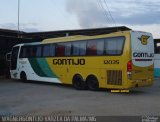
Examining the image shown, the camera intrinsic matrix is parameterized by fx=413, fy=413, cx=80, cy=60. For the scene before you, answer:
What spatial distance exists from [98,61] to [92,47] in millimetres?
904

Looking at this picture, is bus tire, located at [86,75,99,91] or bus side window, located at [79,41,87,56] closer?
bus tire, located at [86,75,99,91]

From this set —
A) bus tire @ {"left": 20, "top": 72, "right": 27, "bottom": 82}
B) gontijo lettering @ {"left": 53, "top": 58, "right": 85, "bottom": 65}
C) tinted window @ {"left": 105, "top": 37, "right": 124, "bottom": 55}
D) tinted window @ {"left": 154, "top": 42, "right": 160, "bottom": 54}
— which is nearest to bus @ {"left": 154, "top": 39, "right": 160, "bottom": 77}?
tinted window @ {"left": 154, "top": 42, "right": 160, "bottom": 54}

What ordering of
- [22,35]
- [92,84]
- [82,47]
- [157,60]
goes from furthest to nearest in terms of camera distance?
[22,35] < [157,60] < [82,47] < [92,84]

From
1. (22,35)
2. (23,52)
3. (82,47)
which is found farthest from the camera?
(22,35)

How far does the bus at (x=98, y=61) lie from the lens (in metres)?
19.3

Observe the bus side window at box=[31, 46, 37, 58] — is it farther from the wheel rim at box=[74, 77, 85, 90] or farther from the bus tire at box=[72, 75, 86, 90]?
the wheel rim at box=[74, 77, 85, 90]

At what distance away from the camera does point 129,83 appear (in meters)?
19.1

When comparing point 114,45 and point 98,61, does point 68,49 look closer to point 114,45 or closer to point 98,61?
point 98,61

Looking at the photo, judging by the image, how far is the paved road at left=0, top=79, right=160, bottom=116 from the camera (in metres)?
14.1

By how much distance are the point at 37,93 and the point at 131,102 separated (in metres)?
5.70

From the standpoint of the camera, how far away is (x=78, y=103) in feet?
54.0

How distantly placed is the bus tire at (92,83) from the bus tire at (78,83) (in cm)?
32

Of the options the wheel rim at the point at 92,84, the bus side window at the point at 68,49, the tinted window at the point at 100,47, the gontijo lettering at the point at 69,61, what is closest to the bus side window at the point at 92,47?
the tinted window at the point at 100,47

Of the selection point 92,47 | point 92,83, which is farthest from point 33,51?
point 92,83
